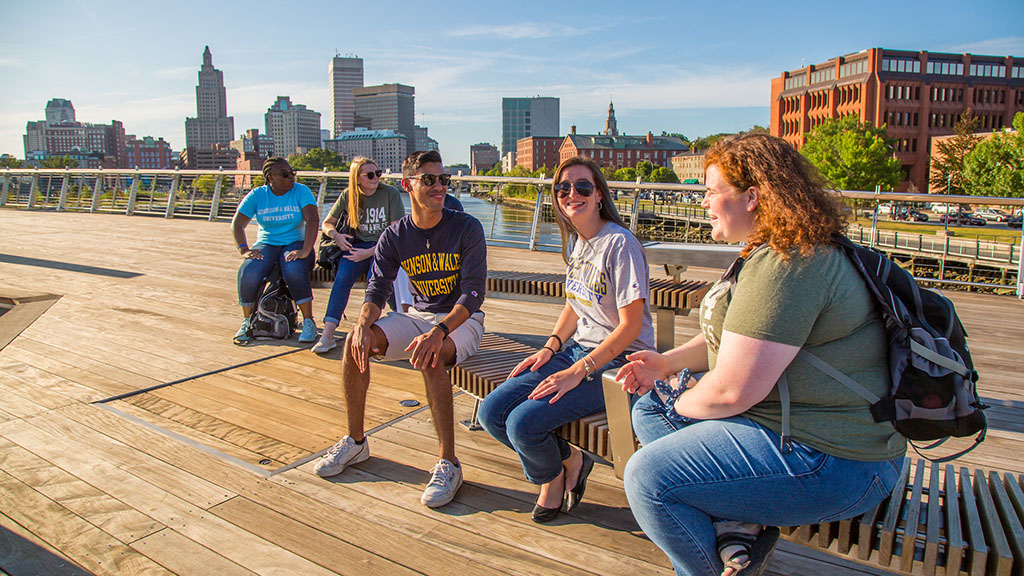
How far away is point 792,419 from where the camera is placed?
169 centimetres

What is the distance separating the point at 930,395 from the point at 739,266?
0.52 metres

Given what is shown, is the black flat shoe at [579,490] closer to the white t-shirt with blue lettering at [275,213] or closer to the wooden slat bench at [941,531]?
the wooden slat bench at [941,531]

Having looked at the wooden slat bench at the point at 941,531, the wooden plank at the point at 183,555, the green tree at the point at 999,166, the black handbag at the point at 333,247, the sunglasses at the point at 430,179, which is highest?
the green tree at the point at 999,166

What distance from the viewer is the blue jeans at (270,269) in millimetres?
5223

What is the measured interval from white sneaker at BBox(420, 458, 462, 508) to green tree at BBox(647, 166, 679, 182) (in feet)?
412

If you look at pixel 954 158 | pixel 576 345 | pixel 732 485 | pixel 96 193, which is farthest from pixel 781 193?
pixel 954 158

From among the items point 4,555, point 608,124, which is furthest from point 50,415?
point 608,124

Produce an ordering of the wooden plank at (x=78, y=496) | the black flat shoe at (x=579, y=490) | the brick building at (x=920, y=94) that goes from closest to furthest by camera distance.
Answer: the wooden plank at (x=78, y=496)
the black flat shoe at (x=579, y=490)
the brick building at (x=920, y=94)

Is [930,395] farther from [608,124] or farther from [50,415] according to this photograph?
[608,124]

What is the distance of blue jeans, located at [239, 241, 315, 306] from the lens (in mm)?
5223

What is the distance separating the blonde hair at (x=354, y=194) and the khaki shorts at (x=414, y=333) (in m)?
2.05

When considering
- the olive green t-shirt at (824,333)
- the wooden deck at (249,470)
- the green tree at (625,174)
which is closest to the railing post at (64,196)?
the wooden deck at (249,470)

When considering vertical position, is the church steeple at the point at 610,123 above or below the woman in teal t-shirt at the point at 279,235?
above

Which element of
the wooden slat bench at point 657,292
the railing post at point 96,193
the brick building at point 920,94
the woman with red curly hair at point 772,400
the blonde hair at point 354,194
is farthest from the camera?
the brick building at point 920,94
